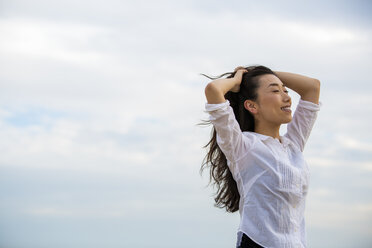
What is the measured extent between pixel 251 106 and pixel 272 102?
6.2 inches

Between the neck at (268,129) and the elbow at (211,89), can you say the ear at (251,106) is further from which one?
the elbow at (211,89)

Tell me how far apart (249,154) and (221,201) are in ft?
1.70

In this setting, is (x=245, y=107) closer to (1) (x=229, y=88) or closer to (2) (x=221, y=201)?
(1) (x=229, y=88)

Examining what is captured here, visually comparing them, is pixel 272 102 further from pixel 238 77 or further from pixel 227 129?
pixel 227 129

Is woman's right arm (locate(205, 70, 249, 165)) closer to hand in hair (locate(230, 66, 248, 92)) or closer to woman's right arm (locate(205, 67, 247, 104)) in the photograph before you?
woman's right arm (locate(205, 67, 247, 104))

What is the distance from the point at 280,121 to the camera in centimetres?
301

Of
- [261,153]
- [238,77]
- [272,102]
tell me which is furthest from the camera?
[238,77]

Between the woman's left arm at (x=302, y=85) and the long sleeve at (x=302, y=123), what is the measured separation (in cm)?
5

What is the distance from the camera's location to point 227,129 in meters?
2.74

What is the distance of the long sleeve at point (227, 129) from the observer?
2715mm

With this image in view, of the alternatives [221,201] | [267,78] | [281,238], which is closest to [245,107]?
[267,78]

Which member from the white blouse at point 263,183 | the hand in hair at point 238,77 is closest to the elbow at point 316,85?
the hand in hair at point 238,77

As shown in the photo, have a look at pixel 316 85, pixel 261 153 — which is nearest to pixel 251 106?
pixel 261 153

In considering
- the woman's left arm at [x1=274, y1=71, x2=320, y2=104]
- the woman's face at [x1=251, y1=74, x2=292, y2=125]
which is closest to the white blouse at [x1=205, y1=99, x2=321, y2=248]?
the woman's face at [x1=251, y1=74, x2=292, y2=125]
